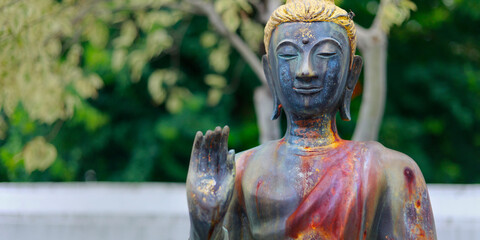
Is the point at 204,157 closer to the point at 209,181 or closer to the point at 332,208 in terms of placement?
the point at 209,181

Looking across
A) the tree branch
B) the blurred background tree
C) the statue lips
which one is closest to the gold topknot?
the statue lips

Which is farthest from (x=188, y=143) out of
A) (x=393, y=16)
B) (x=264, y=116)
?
(x=393, y=16)

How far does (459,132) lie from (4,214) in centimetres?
582

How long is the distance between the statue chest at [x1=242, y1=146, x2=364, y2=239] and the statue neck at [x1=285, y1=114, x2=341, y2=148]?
0.29 ft

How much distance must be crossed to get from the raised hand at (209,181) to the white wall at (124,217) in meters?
3.90

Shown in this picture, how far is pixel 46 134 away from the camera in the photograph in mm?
8172

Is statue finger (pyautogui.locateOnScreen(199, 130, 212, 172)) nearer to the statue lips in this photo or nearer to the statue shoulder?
the statue lips

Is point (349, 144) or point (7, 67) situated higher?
point (349, 144)

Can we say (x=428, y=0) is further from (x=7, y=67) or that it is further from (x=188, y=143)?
(x=7, y=67)

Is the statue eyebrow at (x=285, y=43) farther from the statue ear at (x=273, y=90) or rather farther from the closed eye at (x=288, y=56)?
the statue ear at (x=273, y=90)

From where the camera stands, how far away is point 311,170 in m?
2.66

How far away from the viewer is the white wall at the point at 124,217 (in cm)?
616

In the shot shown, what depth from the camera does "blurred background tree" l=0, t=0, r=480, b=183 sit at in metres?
7.24

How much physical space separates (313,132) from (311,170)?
19 centimetres
